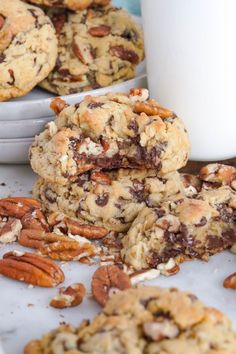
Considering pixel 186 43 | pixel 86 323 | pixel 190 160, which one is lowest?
pixel 190 160

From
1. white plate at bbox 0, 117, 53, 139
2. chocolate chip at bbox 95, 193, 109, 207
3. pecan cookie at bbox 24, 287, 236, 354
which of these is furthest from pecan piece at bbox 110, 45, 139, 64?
pecan cookie at bbox 24, 287, 236, 354

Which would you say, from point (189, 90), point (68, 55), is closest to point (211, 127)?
point (189, 90)

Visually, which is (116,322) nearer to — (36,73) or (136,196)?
(136,196)

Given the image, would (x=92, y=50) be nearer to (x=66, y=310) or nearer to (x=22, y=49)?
(x=22, y=49)

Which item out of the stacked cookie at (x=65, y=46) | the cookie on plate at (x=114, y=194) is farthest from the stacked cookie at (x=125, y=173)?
the stacked cookie at (x=65, y=46)

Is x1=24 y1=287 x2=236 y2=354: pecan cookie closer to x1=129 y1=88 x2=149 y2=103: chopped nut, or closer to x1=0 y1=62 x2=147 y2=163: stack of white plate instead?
x1=129 y1=88 x2=149 y2=103: chopped nut

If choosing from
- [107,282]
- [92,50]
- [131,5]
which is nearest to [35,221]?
[107,282]
